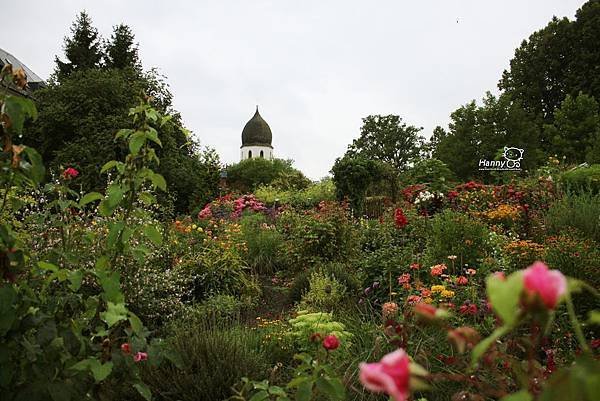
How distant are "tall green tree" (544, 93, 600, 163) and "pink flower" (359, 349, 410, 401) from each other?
20040mm

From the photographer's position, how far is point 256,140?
58.3m

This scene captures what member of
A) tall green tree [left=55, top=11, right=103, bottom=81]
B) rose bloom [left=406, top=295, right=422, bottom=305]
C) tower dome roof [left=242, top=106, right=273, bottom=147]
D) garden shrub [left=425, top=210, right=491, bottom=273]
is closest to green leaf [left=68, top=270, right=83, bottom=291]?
rose bloom [left=406, top=295, right=422, bottom=305]

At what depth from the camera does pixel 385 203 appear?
35.7ft

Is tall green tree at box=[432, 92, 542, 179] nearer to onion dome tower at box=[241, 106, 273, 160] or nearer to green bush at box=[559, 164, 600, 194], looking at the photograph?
green bush at box=[559, 164, 600, 194]

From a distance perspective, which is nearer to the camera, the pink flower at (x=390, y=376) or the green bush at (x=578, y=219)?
the pink flower at (x=390, y=376)

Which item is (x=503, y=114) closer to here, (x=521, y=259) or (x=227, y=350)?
(x=521, y=259)

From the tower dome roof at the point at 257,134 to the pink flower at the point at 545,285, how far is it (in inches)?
2284

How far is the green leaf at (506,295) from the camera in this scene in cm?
51

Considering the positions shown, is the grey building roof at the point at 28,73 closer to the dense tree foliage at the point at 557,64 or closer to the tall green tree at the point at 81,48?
the tall green tree at the point at 81,48

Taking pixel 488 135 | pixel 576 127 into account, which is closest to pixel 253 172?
pixel 488 135

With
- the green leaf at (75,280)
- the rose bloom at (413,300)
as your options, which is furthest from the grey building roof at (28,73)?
the green leaf at (75,280)

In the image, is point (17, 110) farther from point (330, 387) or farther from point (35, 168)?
point (330, 387)

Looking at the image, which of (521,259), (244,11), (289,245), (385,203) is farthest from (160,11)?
(521,259)

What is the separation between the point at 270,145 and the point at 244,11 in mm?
49946
